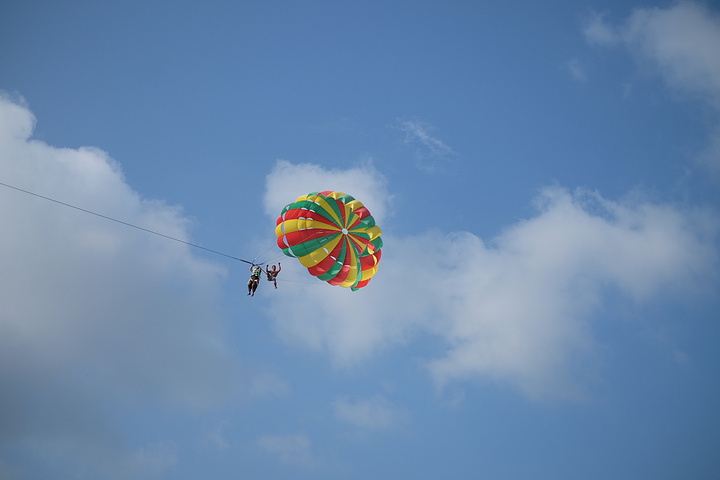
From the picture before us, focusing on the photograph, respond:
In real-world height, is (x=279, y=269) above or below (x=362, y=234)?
below

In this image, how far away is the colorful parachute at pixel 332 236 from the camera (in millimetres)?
26906

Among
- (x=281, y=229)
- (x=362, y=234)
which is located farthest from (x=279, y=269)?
(x=362, y=234)

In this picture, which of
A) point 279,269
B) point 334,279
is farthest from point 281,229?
point 334,279

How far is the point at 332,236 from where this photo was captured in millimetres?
27328

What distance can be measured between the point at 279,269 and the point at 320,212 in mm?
3532

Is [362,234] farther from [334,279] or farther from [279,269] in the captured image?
[279,269]

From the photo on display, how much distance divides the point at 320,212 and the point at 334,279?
3535mm

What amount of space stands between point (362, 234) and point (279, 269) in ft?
15.1

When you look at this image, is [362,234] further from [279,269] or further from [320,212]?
[279,269]

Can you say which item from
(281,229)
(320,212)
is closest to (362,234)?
(320,212)

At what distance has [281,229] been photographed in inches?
1064

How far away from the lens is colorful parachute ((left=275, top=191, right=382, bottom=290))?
26.9 metres

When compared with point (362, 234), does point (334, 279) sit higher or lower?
lower

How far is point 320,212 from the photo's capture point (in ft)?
89.5
